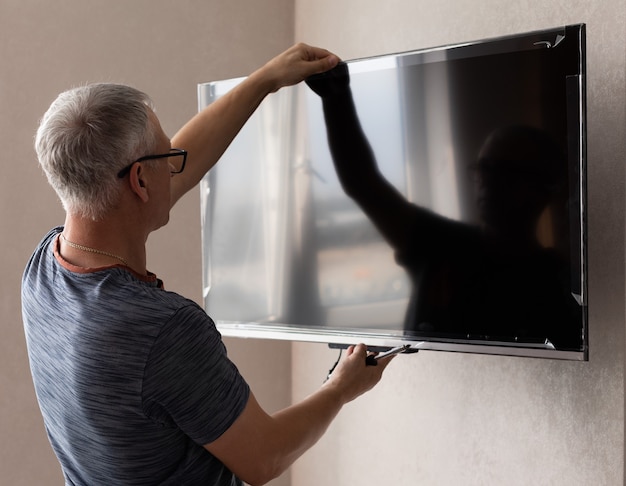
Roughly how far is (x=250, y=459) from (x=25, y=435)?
1370 millimetres

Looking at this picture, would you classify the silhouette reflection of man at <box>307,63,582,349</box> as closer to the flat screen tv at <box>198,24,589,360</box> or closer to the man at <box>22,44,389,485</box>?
the flat screen tv at <box>198,24,589,360</box>

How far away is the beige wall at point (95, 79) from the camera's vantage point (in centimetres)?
238

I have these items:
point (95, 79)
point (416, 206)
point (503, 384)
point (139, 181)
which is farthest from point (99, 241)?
point (95, 79)

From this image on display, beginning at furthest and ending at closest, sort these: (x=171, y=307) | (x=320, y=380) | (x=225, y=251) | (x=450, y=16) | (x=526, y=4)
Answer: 1. (x=320, y=380)
2. (x=225, y=251)
3. (x=450, y=16)
4. (x=526, y=4)
5. (x=171, y=307)

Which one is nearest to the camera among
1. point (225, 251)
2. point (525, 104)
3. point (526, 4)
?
point (525, 104)

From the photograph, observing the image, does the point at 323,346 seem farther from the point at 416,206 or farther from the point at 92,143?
Answer: the point at 92,143

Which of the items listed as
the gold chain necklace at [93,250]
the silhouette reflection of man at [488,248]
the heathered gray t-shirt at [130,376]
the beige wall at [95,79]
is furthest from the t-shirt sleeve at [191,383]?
the beige wall at [95,79]

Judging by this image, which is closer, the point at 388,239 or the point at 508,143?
the point at 508,143

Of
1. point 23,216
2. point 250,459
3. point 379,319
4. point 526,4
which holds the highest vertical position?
point 526,4

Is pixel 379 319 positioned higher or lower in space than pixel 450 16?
lower

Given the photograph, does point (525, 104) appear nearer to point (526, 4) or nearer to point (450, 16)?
point (526, 4)

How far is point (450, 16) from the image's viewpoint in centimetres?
202

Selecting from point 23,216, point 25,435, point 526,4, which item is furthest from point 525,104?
point 25,435

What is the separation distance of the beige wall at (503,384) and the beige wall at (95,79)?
0.32 m
